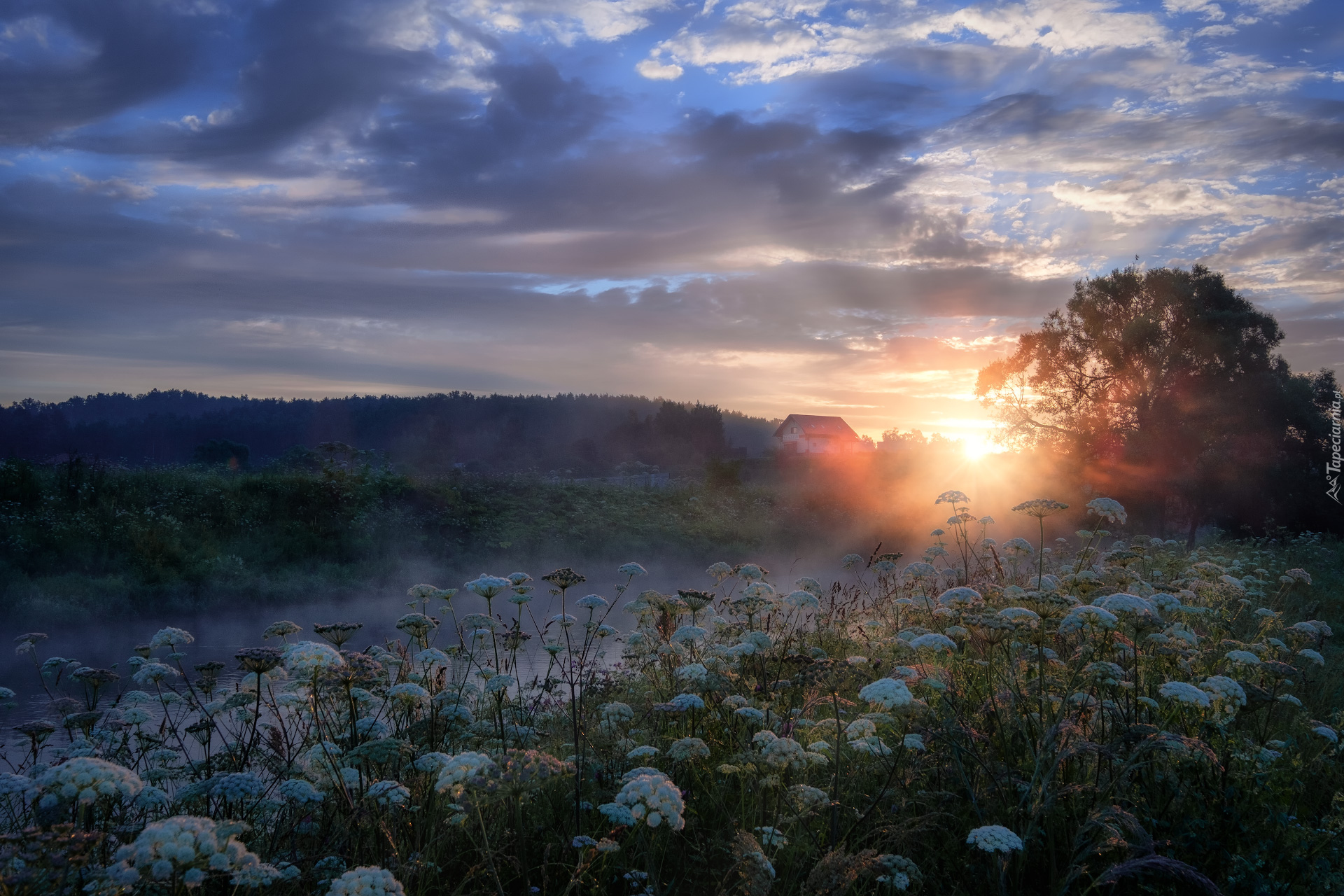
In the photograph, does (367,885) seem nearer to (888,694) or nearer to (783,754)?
(783,754)

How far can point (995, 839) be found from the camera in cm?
265

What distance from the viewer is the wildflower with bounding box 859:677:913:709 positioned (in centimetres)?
292

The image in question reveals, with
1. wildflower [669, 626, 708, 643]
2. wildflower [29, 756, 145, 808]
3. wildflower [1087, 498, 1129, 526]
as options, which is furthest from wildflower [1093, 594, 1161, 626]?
wildflower [29, 756, 145, 808]

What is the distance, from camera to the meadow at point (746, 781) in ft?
8.46

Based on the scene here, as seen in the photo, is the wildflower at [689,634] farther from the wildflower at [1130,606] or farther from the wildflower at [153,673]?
the wildflower at [153,673]

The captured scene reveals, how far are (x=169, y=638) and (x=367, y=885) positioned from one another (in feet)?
11.3

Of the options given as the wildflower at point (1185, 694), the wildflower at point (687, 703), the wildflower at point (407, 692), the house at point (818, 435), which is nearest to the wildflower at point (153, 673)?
the wildflower at point (407, 692)

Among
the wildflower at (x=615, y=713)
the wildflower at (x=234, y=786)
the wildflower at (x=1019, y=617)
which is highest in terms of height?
the wildflower at (x=1019, y=617)

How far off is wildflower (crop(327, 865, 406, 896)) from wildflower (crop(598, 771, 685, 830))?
2.44 feet

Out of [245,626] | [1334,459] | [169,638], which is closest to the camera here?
[169,638]

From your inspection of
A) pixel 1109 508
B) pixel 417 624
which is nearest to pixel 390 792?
pixel 417 624

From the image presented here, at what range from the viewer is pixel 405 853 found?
3162 mm

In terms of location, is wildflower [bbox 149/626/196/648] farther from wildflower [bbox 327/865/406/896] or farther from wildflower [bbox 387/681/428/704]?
wildflower [bbox 327/865/406/896]

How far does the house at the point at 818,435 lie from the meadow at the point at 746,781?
60.8 meters
